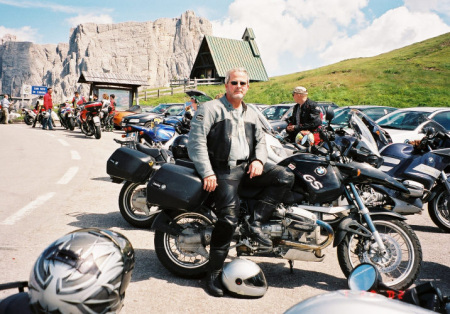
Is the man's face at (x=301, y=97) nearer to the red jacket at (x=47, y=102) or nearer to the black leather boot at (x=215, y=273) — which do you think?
the black leather boot at (x=215, y=273)

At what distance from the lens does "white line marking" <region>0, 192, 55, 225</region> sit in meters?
5.59

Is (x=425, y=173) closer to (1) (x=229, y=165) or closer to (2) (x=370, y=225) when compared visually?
(2) (x=370, y=225)

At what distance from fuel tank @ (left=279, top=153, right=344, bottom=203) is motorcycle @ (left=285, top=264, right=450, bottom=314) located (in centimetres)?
198

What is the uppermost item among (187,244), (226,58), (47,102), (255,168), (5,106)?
(226,58)

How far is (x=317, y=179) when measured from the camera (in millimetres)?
3918

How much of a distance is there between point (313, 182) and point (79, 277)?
2.69 m

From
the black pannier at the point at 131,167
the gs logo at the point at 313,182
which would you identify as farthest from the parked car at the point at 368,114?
the gs logo at the point at 313,182

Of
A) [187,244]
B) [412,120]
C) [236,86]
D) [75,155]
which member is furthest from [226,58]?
[187,244]

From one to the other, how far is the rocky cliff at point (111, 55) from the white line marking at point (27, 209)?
130943mm

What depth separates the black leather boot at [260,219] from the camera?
3740 mm

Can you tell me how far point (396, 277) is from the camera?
391 cm

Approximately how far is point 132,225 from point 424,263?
3.83 metres

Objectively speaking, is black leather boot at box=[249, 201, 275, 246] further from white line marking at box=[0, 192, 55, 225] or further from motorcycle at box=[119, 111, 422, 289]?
white line marking at box=[0, 192, 55, 225]

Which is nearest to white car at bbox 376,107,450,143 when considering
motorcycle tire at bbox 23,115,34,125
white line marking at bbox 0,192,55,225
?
white line marking at bbox 0,192,55,225
